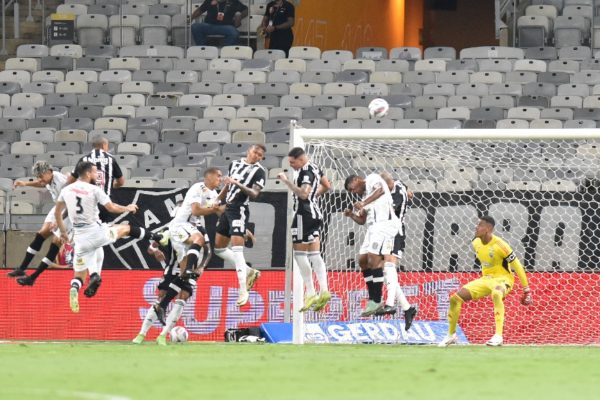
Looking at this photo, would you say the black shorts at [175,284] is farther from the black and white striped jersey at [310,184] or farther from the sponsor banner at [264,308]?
the sponsor banner at [264,308]

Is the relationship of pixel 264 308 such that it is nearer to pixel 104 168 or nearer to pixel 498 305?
pixel 104 168

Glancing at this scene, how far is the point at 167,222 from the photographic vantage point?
21219mm

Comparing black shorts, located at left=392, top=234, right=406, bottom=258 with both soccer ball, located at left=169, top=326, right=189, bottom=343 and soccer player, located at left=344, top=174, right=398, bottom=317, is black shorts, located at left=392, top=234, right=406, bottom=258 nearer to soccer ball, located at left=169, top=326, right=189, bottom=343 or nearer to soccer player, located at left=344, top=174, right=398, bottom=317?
soccer player, located at left=344, top=174, right=398, bottom=317

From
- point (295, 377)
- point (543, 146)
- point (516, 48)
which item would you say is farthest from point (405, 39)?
point (295, 377)

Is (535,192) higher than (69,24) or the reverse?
the reverse

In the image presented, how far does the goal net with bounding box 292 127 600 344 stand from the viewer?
65.7 ft

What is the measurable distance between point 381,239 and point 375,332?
→ 203 cm

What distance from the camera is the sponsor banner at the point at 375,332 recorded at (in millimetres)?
19562

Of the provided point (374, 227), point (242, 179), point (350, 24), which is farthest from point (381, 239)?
point (350, 24)

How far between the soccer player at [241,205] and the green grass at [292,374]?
2.64 m

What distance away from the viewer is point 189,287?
1786 cm

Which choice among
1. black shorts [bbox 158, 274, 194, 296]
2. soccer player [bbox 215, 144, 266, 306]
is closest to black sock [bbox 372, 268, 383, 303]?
soccer player [bbox 215, 144, 266, 306]

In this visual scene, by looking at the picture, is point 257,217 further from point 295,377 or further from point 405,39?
point 405,39

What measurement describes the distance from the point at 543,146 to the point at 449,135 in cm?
313
